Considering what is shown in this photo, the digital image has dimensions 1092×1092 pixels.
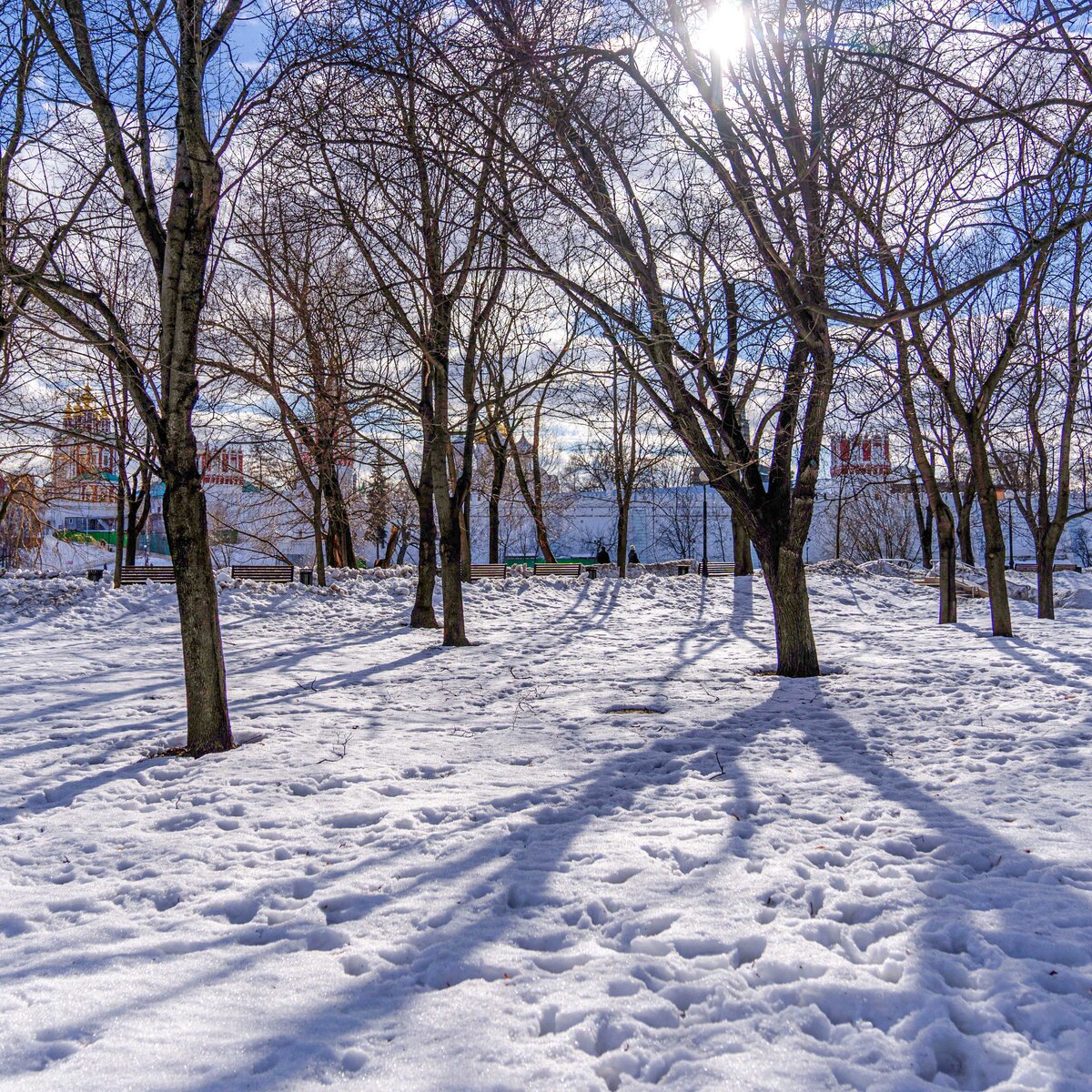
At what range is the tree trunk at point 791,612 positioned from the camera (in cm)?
923

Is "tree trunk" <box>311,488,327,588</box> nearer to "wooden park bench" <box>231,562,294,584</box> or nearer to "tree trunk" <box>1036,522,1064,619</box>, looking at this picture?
"wooden park bench" <box>231,562,294,584</box>

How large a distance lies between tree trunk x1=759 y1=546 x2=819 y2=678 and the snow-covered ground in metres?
1.14

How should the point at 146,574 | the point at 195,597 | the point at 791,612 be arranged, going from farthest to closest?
1. the point at 146,574
2. the point at 791,612
3. the point at 195,597

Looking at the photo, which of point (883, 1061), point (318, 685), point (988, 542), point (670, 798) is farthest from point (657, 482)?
A: point (883, 1061)

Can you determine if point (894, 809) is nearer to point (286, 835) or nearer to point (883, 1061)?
point (883, 1061)

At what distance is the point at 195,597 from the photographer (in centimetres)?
614

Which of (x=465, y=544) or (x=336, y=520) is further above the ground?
(x=336, y=520)

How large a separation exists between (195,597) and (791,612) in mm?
6484

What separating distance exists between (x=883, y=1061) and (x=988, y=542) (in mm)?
12707

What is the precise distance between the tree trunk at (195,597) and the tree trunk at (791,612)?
5.99 meters

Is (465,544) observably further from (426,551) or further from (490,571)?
(426,551)

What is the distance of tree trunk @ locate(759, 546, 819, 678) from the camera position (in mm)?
9234

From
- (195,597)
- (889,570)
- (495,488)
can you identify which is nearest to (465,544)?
(495,488)

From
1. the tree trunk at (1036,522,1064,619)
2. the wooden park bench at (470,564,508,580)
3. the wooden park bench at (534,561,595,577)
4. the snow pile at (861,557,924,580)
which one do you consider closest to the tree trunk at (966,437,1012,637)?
the tree trunk at (1036,522,1064,619)
